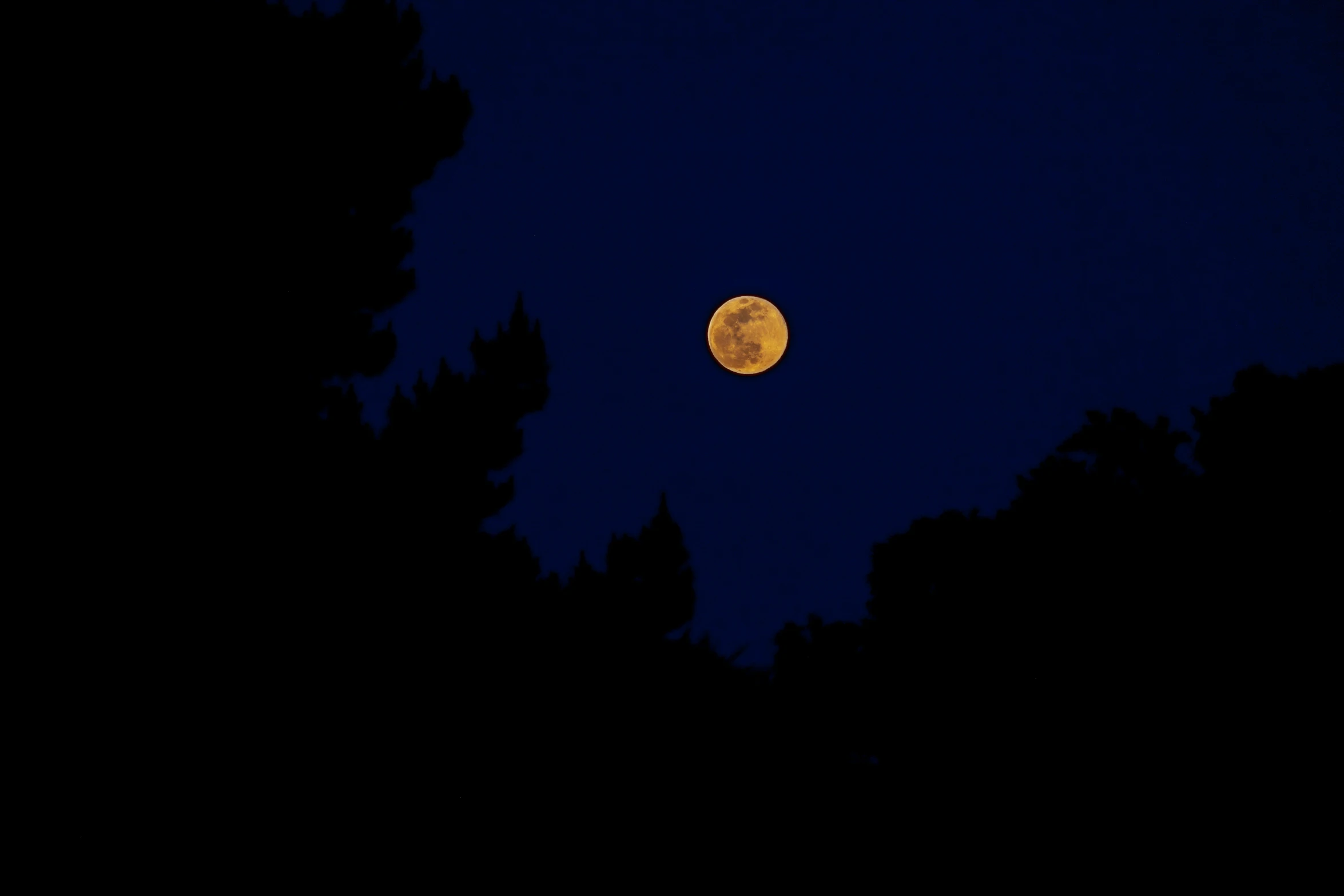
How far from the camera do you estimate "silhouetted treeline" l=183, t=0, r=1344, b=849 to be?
7629 mm

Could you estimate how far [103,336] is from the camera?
7.59m

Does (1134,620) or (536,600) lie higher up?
(1134,620)

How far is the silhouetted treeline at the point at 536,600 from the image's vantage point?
25.0 ft

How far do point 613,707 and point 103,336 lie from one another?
6216mm

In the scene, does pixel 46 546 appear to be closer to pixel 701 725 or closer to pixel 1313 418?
pixel 701 725

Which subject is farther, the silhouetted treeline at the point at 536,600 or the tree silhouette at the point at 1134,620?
the tree silhouette at the point at 1134,620

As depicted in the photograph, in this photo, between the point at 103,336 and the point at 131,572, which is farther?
the point at 103,336

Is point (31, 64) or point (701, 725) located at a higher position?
point (31, 64)

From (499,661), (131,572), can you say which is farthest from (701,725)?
(131,572)

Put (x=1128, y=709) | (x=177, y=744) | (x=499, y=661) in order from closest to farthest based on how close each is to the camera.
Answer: (x=177, y=744) → (x=499, y=661) → (x=1128, y=709)

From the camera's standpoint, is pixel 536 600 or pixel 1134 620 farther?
A: pixel 1134 620

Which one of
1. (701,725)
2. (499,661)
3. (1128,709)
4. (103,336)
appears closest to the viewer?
(103,336)

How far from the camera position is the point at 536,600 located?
1014 centimetres

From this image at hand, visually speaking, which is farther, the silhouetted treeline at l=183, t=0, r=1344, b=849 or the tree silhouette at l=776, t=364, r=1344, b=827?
the tree silhouette at l=776, t=364, r=1344, b=827
